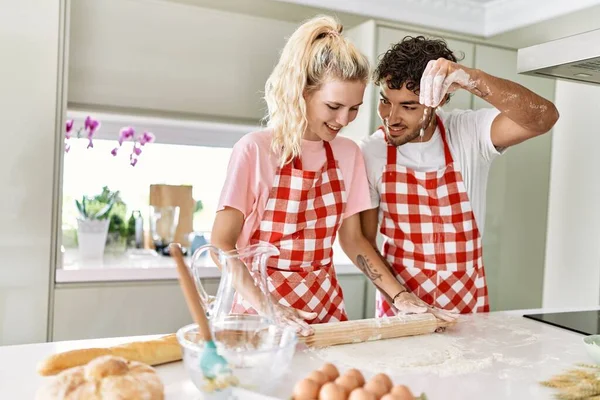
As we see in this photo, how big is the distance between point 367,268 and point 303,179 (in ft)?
0.94

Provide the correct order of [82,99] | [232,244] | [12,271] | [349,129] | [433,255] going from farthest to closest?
1. [349,129]
2. [82,99]
3. [12,271]
4. [433,255]
5. [232,244]

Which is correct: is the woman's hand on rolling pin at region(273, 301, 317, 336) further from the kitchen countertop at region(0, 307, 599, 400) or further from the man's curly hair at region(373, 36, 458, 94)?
the man's curly hair at region(373, 36, 458, 94)

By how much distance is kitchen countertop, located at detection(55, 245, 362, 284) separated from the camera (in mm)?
2051

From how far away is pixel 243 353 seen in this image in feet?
2.59

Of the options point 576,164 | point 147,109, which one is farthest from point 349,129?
point 576,164

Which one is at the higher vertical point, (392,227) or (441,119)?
(441,119)

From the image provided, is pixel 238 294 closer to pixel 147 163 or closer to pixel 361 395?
pixel 361 395

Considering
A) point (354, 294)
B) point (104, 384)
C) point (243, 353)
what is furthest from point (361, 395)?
point (354, 294)

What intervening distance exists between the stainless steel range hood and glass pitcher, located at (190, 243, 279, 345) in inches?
33.8

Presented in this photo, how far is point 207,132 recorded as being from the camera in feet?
9.16

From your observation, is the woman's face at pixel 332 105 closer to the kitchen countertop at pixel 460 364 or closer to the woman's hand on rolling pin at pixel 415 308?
the woman's hand on rolling pin at pixel 415 308

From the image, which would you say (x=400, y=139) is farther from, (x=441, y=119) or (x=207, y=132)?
(x=207, y=132)

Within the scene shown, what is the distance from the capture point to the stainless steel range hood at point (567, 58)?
136 centimetres

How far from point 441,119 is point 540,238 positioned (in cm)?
133
